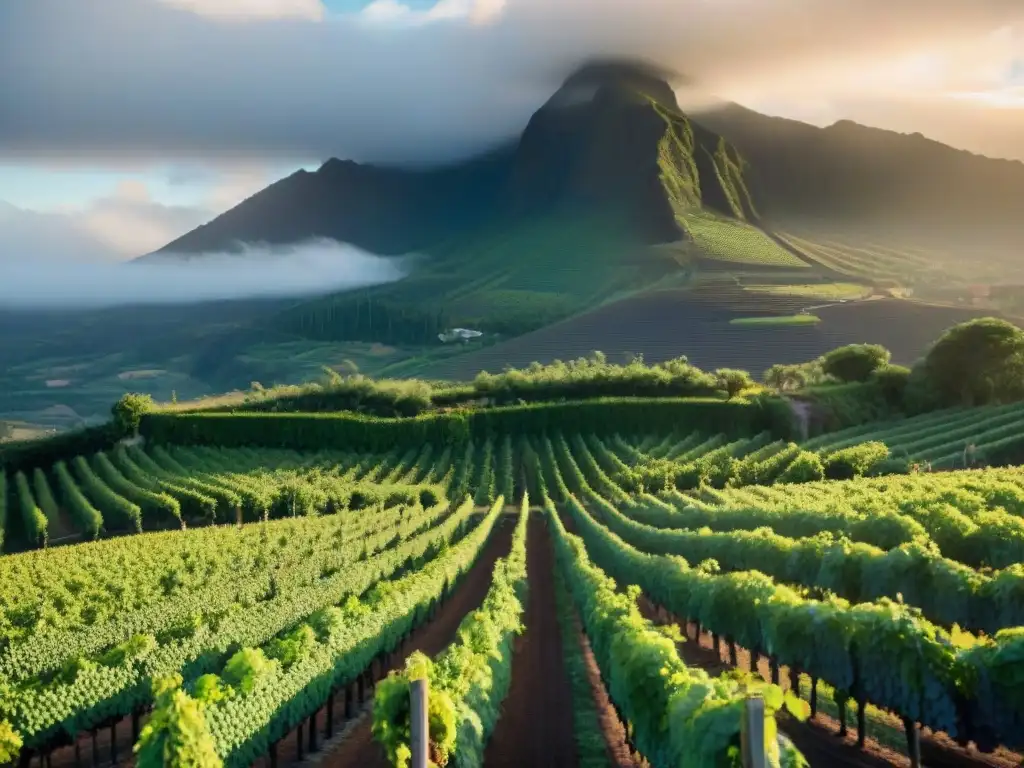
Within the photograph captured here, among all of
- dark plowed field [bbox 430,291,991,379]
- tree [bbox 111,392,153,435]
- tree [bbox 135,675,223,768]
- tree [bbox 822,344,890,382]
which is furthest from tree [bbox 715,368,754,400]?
tree [bbox 135,675,223,768]

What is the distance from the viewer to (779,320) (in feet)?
483

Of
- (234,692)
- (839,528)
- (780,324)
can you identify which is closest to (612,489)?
(839,528)

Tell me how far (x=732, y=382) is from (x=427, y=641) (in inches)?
2815

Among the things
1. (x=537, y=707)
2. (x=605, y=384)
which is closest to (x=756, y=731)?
(x=537, y=707)

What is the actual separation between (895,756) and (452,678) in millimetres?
7801

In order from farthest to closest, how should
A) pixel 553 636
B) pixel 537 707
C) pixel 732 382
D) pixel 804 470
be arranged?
pixel 732 382
pixel 804 470
pixel 553 636
pixel 537 707

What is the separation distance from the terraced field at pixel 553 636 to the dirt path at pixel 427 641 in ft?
0.38

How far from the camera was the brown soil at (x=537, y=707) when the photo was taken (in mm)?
18516

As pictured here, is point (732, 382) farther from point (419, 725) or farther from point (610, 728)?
point (419, 725)

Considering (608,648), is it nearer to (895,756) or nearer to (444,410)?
(895,756)

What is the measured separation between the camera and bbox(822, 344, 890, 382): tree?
9800cm

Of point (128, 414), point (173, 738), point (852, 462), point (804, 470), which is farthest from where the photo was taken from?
point (128, 414)

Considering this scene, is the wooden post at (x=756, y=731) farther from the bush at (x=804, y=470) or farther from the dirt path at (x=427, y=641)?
the bush at (x=804, y=470)

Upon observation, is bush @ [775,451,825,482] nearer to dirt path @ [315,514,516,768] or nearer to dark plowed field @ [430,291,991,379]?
dirt path @ [315,514,516,768]
